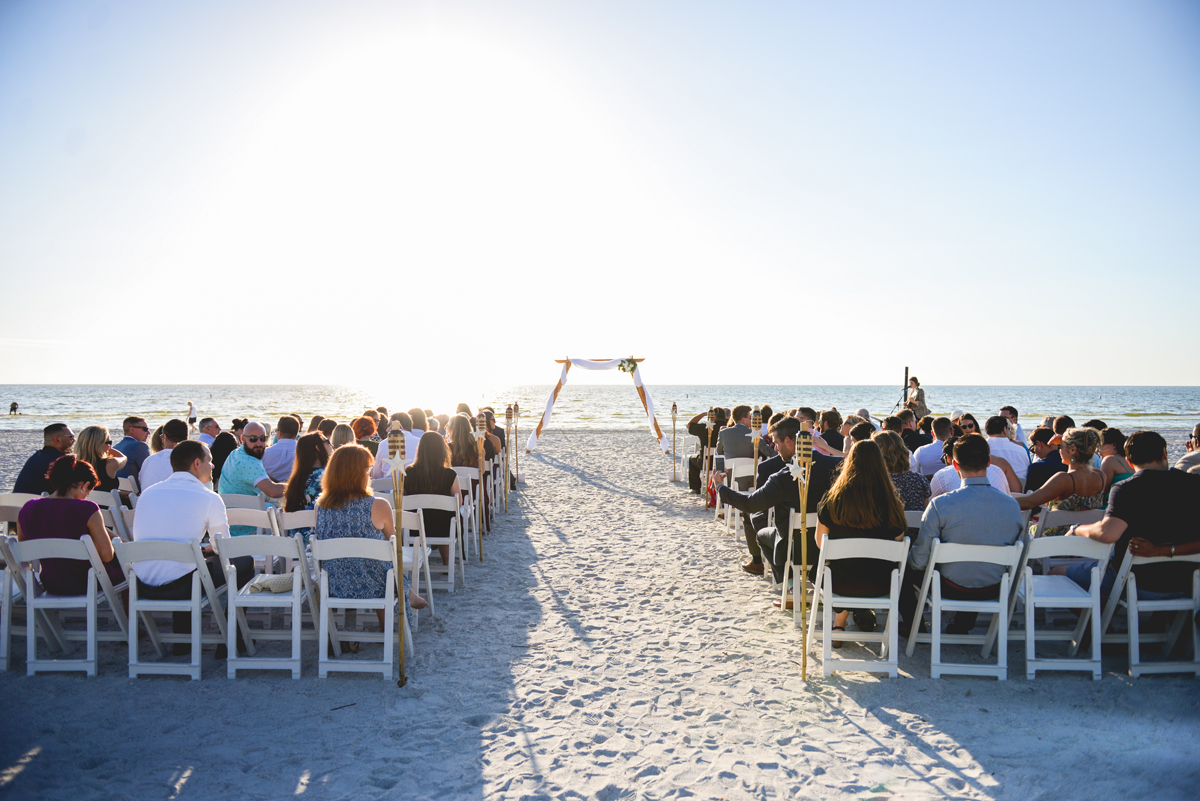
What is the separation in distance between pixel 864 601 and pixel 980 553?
27.7 inches

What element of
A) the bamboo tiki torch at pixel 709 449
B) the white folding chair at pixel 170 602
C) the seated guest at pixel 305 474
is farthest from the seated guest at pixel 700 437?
the white folding chair at pixel 170 602

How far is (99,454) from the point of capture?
219 inches

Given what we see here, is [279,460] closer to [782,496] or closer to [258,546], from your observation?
[258,546]

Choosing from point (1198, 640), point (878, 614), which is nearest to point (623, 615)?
point (878, 614)

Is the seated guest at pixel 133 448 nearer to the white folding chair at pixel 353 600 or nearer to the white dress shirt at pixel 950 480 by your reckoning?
the white folding chair at pixel 353 600

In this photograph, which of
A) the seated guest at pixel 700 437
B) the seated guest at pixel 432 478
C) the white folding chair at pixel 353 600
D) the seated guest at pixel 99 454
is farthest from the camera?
the seated guest at pixel 700 437

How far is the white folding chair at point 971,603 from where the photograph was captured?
12.0 feet

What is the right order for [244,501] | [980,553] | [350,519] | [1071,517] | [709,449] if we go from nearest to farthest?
1. [980,553]
2. [350,519]
3. [1071,517]
4. [244,501]
5. [709,449]

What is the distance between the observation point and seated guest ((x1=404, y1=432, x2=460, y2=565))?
5.88 metres

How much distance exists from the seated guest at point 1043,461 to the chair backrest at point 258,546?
18.8 feet

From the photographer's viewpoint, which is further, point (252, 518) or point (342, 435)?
point (342, 435)

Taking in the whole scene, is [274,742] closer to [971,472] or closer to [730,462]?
[971,472]

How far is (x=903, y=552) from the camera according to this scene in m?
3.78

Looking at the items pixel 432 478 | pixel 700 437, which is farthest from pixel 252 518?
pixel 700 437
